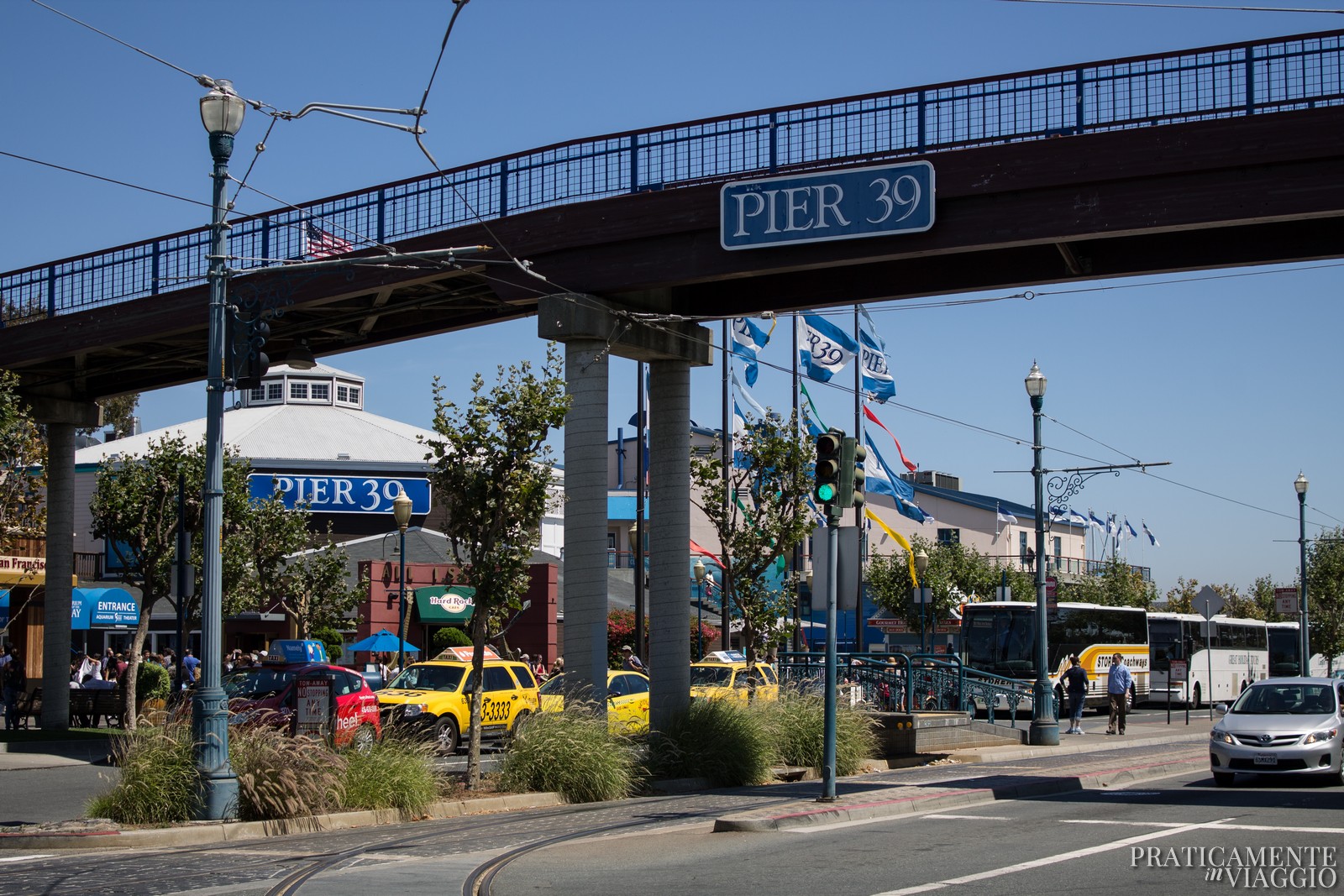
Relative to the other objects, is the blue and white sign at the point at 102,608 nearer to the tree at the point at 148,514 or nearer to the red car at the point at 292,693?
the tree at the point at 148,514

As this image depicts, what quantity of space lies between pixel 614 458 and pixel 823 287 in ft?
200

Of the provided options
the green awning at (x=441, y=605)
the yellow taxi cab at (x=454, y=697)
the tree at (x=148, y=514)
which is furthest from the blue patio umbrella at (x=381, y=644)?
the yellow taxi cab at (x=454, y=697)

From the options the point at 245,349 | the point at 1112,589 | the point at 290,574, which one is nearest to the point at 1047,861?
the point at 245,349

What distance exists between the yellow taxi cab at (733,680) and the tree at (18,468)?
44.6ft

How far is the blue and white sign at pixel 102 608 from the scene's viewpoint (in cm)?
3847

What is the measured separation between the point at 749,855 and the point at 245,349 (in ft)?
26.8

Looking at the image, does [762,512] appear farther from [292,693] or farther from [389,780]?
[389,780]

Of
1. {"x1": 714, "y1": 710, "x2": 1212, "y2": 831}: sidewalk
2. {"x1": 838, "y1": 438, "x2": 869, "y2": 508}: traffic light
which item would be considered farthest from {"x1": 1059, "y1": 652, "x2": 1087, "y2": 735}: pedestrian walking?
{"x1": 838, "y1": 438, "x2": 869, "y2": 508}: traffic light

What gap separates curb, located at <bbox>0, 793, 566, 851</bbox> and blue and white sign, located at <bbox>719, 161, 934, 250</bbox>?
8493 millimetres

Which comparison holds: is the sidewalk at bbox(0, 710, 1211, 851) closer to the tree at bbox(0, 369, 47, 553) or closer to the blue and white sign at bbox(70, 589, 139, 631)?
the tree at bbox(0, 369, 47, 553)

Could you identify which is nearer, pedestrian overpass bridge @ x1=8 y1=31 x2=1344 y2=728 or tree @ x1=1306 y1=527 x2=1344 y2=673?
pedestrian overpass bridge @ x1=8 y1=31 x2=1344 y2=728

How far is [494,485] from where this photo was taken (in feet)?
59.6

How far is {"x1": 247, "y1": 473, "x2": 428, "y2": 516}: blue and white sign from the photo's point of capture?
5241 cm

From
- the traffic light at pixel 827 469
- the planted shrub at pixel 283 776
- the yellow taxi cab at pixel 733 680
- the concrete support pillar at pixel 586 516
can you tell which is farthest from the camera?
the yellow taxi cab at pixel 733 680
